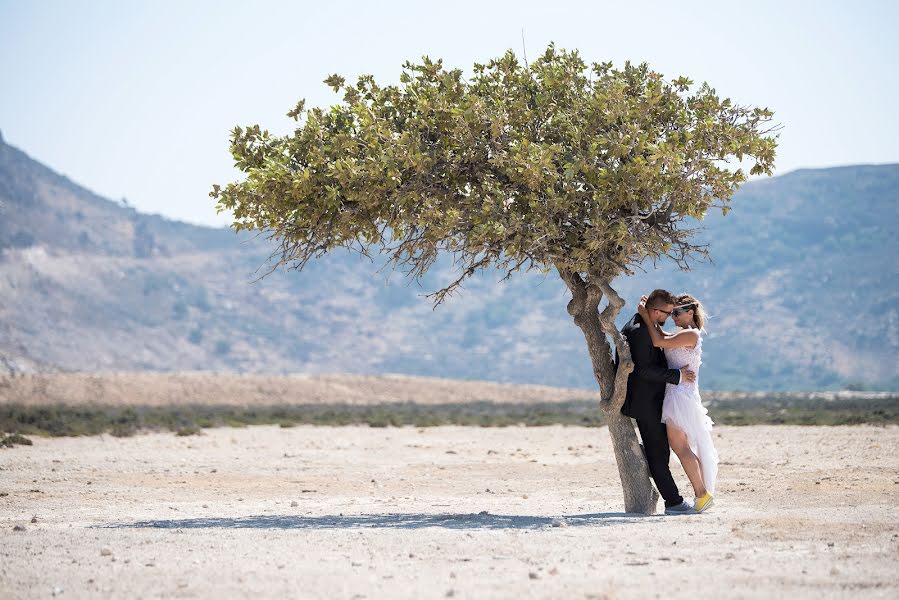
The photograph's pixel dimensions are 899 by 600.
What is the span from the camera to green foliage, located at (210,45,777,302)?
11914mm

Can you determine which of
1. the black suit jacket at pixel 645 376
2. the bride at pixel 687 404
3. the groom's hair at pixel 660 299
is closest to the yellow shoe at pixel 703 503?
the bride at pixel 687 404

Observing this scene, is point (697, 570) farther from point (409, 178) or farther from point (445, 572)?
point (409, 178)

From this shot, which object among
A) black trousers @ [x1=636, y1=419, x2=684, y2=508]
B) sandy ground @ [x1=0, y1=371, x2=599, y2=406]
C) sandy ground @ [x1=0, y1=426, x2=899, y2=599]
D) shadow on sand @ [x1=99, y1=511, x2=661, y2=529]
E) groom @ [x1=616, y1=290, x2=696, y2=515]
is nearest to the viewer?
sandy ground @ [x1=0, y1=426, x2=899, y2=599]

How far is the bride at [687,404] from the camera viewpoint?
1209 cm

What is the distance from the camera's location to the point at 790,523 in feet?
36.4

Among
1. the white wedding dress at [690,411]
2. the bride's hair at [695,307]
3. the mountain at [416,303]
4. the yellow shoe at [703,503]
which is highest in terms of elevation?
the mountain at [416,303]

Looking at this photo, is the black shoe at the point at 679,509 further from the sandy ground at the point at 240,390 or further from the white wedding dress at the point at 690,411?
the sandy ground at the point at 240,390

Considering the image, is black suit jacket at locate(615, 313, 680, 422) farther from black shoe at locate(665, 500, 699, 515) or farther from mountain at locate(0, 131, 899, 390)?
mountain at locate(0, 131, 899, 390)

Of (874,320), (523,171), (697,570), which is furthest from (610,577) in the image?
(874,320)

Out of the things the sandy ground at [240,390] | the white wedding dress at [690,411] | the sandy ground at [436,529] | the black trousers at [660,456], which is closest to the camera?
the sandy ground at [436,529]

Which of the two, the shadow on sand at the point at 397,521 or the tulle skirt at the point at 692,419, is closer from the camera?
the shadow on sand at the point at 397,521

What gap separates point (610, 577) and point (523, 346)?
11602 cm

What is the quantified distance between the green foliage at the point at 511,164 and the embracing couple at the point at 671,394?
2.37ft

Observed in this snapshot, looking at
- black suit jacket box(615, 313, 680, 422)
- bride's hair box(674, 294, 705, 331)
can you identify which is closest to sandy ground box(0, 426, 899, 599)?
black suit jacket box(615, 313, 680, 422)
